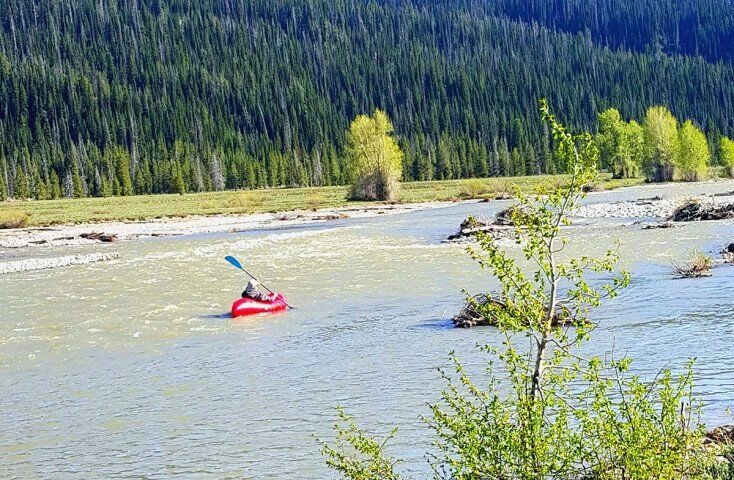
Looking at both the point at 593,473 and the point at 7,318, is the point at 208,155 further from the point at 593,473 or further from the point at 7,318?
the point at 593,473

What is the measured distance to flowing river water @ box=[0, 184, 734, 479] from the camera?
1463 cm

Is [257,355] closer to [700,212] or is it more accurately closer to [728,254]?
[728,254]

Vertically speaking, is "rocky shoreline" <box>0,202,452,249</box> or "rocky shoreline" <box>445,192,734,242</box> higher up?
"rocky shoreline" <box>0,202,452,249</box>

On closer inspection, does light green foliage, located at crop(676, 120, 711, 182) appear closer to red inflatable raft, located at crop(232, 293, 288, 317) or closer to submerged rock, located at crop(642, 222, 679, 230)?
submerged rock, located at crop(642, 222, 679, 230)

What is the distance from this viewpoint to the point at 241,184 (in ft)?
578

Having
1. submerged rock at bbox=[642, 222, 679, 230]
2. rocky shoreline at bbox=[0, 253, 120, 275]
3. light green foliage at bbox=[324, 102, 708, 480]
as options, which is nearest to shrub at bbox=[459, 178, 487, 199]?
submerged rock at bbox=[642, 222, 679, 230]

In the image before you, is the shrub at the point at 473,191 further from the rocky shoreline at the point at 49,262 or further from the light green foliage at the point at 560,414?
the light green foliage at the point at 560,414

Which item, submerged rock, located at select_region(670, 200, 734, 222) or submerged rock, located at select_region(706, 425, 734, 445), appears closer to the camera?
submerged rock, located at select_region(706, 425, 734, 445)

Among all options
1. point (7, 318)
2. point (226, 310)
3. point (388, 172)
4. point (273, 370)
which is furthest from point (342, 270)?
point (388, 172)

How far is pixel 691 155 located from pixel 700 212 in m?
65.3

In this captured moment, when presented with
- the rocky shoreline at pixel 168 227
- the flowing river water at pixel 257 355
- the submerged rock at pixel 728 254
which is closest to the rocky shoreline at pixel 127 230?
the rocky shoreline at pixel 168 227

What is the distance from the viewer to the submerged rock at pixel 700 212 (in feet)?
175

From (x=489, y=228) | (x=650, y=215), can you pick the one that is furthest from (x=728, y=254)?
(x=650, y=215)

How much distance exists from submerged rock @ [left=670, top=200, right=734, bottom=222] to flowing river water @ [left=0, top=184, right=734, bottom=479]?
12.5 m
